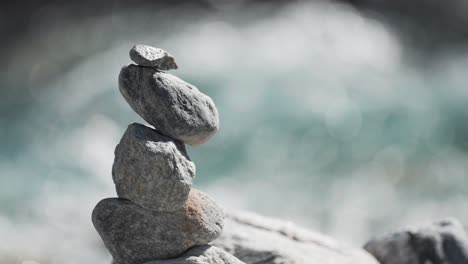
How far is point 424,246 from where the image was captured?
9031mm

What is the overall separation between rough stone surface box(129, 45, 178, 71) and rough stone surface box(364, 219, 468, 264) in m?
4.88

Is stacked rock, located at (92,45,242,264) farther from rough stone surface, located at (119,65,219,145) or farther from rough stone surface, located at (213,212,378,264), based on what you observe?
rough stone surface, located at (213,212,378,264)

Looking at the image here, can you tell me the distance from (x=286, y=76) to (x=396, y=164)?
4.59 meters

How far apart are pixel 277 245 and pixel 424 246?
2.28m

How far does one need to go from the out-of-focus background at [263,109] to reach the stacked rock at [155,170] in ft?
23.2

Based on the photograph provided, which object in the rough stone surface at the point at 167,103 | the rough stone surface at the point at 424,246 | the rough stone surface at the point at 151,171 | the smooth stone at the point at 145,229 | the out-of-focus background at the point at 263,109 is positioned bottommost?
the smooth stone at the point at 145,229

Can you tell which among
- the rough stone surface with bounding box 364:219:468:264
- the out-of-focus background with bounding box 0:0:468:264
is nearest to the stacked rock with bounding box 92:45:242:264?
the rough stone surface with bounding box 364:219:468:264

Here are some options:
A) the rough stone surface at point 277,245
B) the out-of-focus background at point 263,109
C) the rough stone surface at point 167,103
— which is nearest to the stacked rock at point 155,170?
the rough stone surface at point 167,103

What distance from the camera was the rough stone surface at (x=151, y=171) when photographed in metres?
5.21

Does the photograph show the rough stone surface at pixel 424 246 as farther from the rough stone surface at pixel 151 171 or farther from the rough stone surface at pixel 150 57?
the rough stone surface at pixel 150 57

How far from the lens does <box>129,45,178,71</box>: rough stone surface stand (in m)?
5.40

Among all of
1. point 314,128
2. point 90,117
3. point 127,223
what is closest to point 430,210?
point 314,128

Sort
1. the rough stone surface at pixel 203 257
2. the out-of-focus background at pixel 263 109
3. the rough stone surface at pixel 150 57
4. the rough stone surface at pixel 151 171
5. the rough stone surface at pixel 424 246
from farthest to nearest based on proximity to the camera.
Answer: the out-of-focus background at pixel 263 109, the rough stone surface at pixel 424 246, the rough stone surface at pixel 203 257, the rough stone surface at pixel 150 57, the rough stone surface at pixel 151 171

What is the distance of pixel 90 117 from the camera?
58.8 feet
